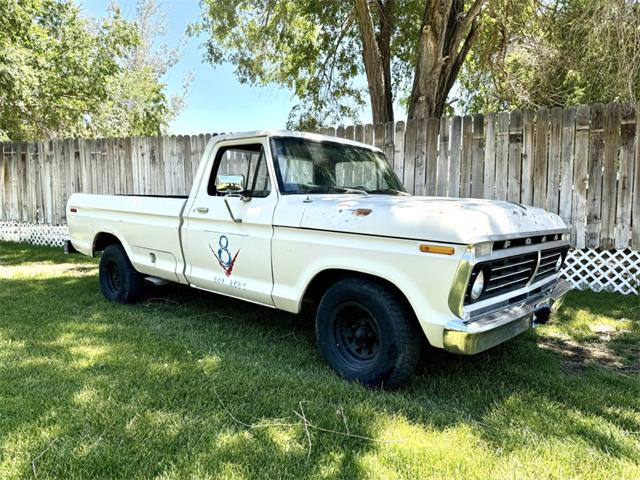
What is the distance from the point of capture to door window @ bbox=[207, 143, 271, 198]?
4066 millimetres

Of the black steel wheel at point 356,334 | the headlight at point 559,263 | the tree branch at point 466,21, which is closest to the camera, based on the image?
the black steel wheel at point 356,334

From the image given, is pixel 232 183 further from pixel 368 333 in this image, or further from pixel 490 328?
pixel 490 328

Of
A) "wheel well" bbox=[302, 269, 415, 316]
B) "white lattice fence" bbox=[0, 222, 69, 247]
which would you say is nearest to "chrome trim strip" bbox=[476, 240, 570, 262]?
"wheel well" bbox=[302, 269, 415, 316]

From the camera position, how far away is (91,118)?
1670 centimetres

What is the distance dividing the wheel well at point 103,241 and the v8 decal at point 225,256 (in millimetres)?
2230

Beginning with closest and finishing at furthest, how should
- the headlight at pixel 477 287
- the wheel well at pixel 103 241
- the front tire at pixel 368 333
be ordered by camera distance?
the headlight at pixel 477 287 < the front tire at pixel 368 333 < the wheel well at pixel 103 241

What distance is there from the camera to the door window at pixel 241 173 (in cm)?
407

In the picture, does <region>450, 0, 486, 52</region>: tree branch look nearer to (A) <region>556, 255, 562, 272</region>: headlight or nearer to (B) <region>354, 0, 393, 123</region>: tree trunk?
(B) <region>354, 0, 393, 123</region>: tree trunk

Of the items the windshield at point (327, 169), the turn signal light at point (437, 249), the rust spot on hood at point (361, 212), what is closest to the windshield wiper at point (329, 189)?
the windshield at point (327, 169)

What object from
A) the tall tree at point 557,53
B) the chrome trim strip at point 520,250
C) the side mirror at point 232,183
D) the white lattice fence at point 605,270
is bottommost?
the white lattice fence at point 605,270

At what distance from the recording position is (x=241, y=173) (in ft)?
14.9

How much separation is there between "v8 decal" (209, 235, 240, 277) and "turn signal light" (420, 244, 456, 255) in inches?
74.9

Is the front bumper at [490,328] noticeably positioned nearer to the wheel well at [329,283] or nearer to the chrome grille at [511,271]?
the chrome grille at [511,271]

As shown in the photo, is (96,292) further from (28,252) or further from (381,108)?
(381,108)
